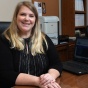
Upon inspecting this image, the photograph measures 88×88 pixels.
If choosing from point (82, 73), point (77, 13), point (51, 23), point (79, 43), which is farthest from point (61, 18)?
→ point (82, 73)

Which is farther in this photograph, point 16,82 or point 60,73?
point 60,73

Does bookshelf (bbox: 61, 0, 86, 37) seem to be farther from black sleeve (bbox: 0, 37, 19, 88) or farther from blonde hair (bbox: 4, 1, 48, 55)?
black sleeve (bbox: 0, 37, 19, 88)

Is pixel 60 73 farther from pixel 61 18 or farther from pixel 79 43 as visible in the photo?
pixel 61 18

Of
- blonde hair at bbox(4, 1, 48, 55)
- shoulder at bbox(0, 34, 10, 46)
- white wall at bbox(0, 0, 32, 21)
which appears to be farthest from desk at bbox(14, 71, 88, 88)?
white wall at bbox(0, 0, 32, 21)

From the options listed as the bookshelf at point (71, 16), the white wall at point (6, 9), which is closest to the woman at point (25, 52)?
the white wall at point (6, 9)

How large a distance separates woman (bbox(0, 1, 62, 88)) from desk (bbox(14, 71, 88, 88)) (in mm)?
72

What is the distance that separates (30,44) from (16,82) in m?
0.39

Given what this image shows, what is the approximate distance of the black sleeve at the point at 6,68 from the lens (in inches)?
51.9

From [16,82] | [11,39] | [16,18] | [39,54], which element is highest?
[16,18]

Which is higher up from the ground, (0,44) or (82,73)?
(0,44)

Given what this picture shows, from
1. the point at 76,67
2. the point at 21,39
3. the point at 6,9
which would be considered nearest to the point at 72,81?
A: the point at 76,67

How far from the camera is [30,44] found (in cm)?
156

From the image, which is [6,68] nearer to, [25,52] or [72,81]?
[25,52]

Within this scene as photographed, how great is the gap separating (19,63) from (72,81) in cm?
46
